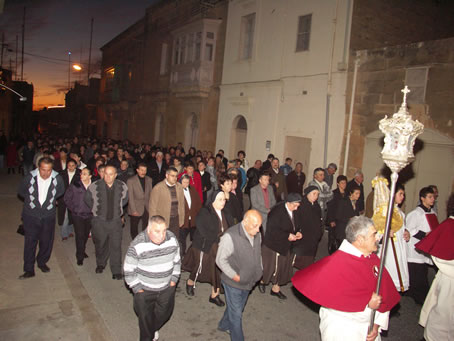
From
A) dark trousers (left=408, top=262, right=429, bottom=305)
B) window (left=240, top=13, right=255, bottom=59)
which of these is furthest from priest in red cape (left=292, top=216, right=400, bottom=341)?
window (left=240, top=13, right=255, bottom=59)

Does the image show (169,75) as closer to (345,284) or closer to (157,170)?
(157,170)

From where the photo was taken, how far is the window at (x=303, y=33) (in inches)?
606

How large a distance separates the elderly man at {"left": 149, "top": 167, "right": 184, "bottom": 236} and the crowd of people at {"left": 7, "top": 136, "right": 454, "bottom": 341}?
0.02m

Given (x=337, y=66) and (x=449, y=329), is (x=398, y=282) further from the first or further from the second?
(x=337, y=66)

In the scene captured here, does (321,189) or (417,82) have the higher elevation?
(417,82)

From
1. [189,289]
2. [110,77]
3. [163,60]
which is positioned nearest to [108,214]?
[189,289]

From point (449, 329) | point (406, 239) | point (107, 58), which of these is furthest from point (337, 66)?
point (107, 58)

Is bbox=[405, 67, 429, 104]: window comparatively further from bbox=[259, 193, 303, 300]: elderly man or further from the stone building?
the stone building

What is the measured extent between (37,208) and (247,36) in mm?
15284

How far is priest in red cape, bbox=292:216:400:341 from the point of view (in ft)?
11.3

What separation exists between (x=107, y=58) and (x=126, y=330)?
128ft

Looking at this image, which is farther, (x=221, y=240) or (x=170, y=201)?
(x=170, y=201)

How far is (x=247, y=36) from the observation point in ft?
62.4

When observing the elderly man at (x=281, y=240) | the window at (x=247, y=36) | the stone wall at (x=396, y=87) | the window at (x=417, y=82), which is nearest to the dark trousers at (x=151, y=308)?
the elderly man at (x=281, y=240)
